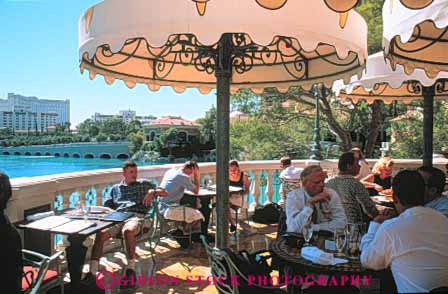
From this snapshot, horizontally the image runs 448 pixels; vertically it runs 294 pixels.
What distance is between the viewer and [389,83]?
4.99 metres

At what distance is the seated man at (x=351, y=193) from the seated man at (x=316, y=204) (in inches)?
25.1

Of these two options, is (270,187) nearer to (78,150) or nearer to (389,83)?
(389,83)

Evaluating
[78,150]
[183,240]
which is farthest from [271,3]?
[78,150]

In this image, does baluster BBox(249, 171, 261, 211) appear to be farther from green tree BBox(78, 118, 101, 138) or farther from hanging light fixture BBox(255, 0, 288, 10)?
green tree BBox(78, 118, 101, 138)

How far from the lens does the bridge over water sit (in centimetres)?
2555

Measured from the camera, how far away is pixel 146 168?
19.7 feet

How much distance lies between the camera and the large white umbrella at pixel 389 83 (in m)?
4.97

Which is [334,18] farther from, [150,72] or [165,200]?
[165,200]

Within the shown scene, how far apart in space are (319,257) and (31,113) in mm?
36716

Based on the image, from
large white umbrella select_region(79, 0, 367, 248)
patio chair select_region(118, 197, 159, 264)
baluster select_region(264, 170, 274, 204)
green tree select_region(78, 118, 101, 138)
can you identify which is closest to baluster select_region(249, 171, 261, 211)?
baluster select_region(264, 170, 274, 204)

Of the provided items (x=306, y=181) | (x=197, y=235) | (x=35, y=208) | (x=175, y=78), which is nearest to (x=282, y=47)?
(x=175, y=78)

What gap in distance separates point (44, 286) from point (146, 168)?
3.27m

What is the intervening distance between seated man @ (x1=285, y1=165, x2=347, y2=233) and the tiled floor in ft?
3.99

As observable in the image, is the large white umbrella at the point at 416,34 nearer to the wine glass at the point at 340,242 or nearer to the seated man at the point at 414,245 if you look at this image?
the seated man at the point at 414,245
